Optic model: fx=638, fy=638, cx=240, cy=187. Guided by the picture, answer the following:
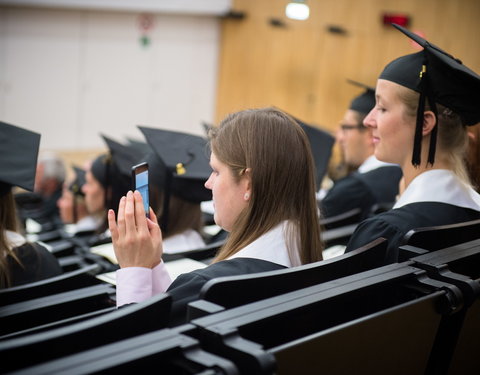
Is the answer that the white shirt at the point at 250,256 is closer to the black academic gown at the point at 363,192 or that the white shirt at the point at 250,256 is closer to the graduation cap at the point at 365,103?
the black academic gown at the point at 363,192

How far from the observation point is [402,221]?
2.15 metres

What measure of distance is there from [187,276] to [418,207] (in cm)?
93

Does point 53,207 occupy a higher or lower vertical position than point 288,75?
lower

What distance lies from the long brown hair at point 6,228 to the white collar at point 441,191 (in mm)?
1581

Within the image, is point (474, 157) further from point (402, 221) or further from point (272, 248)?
point (272, 248)

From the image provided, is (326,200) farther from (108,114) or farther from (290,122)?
(108,114)

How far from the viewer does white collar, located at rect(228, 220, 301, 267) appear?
1.87m

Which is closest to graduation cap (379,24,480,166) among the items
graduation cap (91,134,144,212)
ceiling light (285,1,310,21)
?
graduation cap (91,134,144,212)

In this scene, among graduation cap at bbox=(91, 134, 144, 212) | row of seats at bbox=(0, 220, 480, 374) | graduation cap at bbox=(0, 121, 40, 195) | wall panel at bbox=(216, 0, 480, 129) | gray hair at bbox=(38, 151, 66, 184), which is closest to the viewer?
row of seats at bbox=(0, 220, 480, 374)

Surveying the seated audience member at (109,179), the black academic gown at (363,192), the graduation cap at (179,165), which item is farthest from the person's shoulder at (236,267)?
the seated audience member at (109,179)

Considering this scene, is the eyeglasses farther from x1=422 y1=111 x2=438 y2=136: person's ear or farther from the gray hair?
the gray hair

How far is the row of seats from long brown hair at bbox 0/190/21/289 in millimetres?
798

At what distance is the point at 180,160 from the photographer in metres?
3.48

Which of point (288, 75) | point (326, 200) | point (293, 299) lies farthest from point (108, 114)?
point (293, 299)
